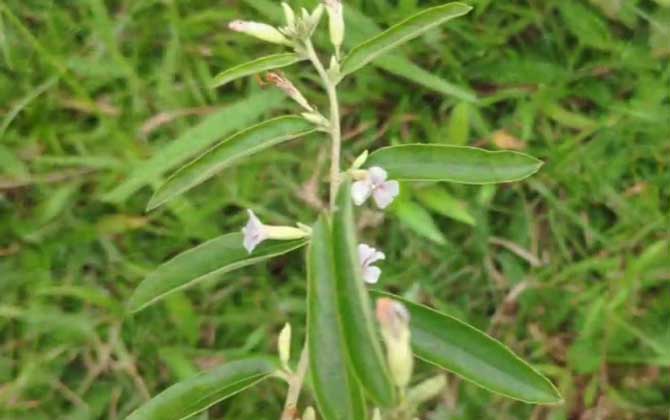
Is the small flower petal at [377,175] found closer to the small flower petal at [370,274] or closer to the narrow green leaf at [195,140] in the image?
the small flower petal at [370,274]

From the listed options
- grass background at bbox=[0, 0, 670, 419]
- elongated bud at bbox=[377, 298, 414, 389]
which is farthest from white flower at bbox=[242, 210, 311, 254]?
grass background at bbox=[0, 0, 670, 419]

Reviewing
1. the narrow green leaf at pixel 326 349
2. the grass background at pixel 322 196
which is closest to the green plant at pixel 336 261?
the narrow green leaf at pixel 326 349

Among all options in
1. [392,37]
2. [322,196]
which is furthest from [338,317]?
[322,196]

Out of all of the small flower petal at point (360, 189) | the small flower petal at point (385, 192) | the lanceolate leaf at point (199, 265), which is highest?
the small flower petal at point (360, 189)

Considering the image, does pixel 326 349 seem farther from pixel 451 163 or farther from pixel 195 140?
pixel 195 140

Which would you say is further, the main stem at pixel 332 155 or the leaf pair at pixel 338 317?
the main stem at pixel 332 155

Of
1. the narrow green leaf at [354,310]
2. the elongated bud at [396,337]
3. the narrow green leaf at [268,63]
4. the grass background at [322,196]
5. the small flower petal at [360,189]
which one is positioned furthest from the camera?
the grass background at [322,196]
